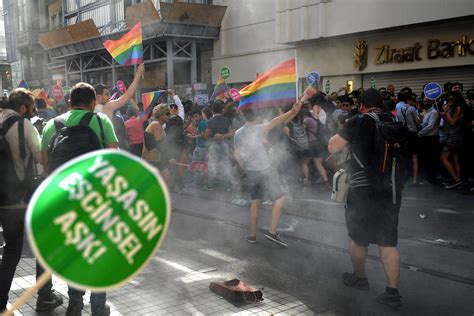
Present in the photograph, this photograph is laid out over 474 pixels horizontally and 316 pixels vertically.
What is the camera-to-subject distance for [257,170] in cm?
489

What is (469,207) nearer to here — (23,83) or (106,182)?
(106,182)

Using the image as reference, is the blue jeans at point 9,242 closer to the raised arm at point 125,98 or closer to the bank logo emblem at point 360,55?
the raised arm at point 125,98

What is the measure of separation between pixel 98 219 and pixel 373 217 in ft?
8.23

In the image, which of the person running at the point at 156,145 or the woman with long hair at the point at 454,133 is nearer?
the person running at the point at 156,145

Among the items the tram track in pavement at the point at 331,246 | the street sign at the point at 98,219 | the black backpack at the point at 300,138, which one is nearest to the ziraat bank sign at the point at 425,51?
the black backpack at the point at 300,138

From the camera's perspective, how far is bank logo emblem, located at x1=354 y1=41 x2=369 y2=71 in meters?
12.5

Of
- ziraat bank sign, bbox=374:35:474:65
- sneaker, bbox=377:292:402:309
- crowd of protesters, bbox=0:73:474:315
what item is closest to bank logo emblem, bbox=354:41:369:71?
ziraat bank sign, bbox=374:35:474:65

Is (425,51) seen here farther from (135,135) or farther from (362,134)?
(362,134)

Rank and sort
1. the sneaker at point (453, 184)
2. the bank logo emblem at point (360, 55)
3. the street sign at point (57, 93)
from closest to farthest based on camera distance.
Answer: the sneaker at point (453, 184)
the street sign at point (57, 93)
the bank logo emblem at point (360, 55)

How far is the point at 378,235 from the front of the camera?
338 centimetres

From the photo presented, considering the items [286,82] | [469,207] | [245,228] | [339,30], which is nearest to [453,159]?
[469,207]

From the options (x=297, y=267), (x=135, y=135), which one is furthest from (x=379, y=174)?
(x=135, y=135)

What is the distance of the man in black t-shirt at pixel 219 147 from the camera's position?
24.7 ft

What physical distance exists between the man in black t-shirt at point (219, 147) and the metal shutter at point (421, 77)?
594 cm
